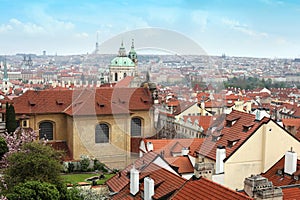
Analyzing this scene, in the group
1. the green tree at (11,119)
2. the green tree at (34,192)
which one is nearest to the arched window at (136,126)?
the green tree at (11,119)

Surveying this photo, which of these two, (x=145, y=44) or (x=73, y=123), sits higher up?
(x=145, y=44)

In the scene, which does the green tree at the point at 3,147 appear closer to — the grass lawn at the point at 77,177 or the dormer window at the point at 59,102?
the grass lawn at the point at 77,177

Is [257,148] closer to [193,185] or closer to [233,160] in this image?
[233,160]

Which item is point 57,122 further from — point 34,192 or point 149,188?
point 149,188

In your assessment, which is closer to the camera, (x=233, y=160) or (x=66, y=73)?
(x=233, y=160)

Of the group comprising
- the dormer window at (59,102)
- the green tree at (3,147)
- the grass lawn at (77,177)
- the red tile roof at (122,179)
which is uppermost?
the dormer window at (59,102)

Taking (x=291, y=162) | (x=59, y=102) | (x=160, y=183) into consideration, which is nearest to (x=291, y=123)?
(x=291, y=162)

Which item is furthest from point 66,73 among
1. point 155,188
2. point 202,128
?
point 155,188
